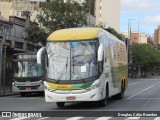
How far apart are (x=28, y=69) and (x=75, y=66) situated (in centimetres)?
1337

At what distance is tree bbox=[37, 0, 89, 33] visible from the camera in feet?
148

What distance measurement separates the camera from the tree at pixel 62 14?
4516 cm

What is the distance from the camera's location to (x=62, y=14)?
45.9 m

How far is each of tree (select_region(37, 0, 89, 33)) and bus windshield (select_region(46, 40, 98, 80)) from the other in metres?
22.4

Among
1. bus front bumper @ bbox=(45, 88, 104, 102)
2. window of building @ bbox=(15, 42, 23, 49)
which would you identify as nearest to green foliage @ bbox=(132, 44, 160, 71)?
window of building @ bbox=(15, 42, 23, 49)

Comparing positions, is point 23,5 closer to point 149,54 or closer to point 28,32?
point 28,32

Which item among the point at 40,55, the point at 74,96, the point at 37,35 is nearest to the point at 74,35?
the point at 40,55

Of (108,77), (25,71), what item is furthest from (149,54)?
(108,77)

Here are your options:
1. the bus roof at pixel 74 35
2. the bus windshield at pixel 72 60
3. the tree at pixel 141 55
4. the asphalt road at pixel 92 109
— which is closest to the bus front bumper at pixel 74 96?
the asphalt road at pixel 92 109

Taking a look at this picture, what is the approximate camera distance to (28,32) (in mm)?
47625

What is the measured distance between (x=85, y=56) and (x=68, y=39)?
1.09 m

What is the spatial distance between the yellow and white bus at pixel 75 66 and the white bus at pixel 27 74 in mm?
11773

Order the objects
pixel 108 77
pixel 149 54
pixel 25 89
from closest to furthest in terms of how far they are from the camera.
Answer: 1. pixel 108 77
2. pixel 25 89
3. pixel 149 54

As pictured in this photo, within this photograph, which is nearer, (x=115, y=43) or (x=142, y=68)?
(x=115, y=43)
